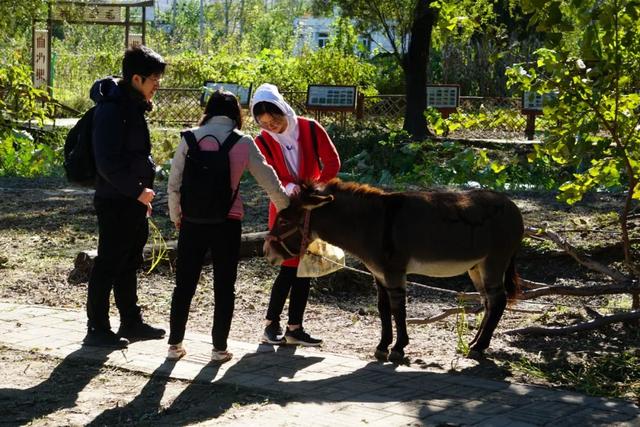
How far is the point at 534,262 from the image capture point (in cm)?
1016

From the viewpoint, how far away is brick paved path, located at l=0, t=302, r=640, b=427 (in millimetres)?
5605

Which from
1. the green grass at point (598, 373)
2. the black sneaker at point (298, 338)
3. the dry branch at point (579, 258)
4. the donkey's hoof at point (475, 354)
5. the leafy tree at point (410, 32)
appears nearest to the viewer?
the green grass at point (598, 373)

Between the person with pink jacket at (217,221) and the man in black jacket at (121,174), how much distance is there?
383mm

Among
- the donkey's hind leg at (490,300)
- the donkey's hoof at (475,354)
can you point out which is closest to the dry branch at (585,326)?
the donkey's hind leg at (490,300)

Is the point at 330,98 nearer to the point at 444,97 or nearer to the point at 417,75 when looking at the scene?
the point at 417,75

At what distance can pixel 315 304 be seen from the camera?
9.24 metres

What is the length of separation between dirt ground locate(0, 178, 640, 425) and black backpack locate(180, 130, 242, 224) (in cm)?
106

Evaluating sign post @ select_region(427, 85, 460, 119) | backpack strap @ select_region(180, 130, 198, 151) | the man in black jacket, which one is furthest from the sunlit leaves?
sign post @ select_region(427, 85, 460, 119)

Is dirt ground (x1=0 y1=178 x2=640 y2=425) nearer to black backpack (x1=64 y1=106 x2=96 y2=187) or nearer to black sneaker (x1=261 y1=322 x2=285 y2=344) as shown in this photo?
black sneaker (x1=261 y1=322 x2=285 y2=344)

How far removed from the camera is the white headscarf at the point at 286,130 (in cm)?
721

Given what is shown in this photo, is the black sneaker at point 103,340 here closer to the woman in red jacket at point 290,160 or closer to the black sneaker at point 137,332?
the black sneaker at point 137,332

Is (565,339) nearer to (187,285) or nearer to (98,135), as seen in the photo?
(187,285)

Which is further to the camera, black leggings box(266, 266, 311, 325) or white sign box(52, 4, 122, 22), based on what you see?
white sign box(52, 4, 122, 22)

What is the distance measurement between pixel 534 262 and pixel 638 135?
2758mm
